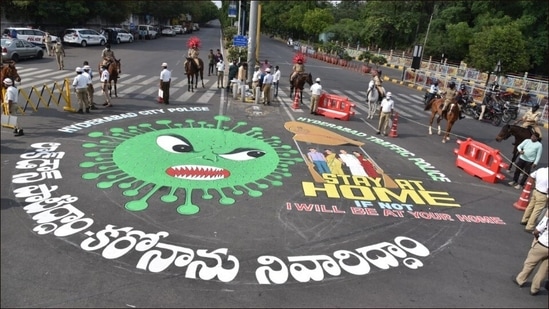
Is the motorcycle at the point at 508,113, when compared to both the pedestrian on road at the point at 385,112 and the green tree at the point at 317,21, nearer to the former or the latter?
the pedestrian on road at the point at 385,112

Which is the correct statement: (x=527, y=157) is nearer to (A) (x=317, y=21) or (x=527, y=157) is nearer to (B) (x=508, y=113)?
(B) (x=508, y=113)

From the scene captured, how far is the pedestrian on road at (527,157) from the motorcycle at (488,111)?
9731 mm

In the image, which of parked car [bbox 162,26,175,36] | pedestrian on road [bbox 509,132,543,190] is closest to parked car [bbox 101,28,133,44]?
parked car [bbox 162,26,175,36]

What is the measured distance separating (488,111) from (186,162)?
56.7 feet

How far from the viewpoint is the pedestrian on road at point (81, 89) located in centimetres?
1385

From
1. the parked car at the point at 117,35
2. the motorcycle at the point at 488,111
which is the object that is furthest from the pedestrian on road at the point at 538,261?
the parked car at the point at 117,35

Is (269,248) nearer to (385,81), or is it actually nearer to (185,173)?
(185,173)

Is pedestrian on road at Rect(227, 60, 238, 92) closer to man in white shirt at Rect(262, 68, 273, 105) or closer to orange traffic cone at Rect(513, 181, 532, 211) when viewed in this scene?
man in white shirt at Rect(262, 68, 273, 105)

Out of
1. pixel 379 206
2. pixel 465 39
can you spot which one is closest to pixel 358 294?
pixel 379 206

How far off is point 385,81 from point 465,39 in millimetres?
14900

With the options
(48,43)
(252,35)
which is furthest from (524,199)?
(48,43)

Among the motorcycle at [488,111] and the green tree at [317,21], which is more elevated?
the green tree at [317,21]

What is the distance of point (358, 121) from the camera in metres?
17.8

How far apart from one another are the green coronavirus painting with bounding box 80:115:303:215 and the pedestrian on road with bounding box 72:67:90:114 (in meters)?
2.34
